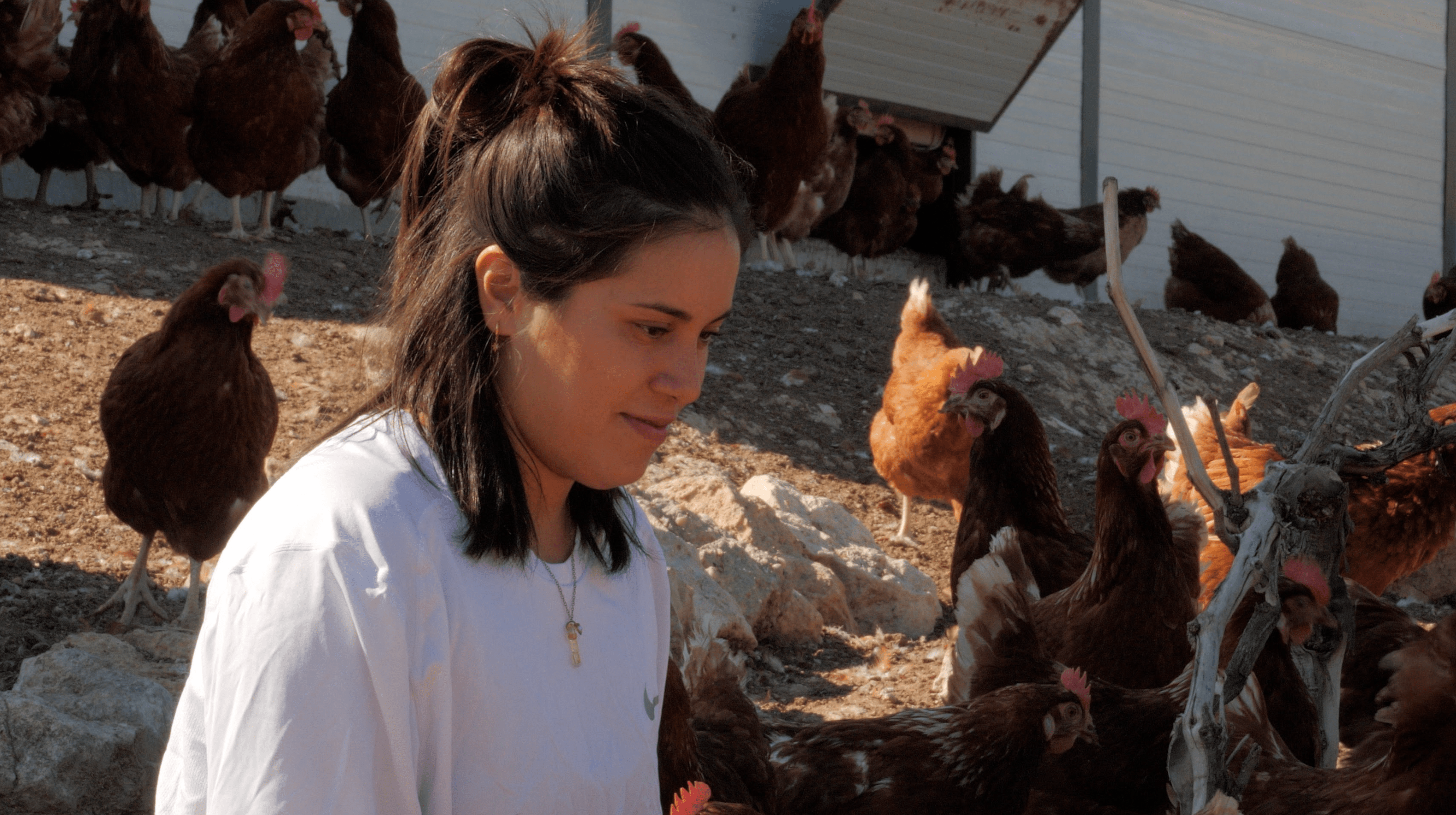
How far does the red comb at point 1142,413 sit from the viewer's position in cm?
353

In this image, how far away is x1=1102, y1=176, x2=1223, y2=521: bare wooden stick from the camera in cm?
134

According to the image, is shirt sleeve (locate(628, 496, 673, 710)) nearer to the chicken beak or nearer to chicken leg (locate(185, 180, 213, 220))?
the chicken beak

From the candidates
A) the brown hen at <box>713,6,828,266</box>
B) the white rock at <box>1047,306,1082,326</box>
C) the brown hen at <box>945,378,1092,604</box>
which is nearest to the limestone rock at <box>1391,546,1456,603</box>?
the white rock at <box>1047,306,1082,326</box>

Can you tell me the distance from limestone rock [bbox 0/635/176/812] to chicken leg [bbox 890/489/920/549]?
356cm

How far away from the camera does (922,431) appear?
4.97 m

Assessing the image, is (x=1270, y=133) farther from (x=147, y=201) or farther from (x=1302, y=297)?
(x=147, y=201)

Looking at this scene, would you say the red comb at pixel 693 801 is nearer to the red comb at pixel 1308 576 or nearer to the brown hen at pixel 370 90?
the red comb at pixel 1308 576

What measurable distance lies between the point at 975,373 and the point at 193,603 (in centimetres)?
301

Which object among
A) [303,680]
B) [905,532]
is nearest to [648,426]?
[303,680]

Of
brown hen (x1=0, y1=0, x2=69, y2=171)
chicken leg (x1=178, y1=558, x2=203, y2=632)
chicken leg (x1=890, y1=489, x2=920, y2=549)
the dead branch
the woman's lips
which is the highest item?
brown hen (x1=0, y1=0, x2=69, y2=171)

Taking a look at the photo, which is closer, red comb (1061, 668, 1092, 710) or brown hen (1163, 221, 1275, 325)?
red comb (1061, 668, 1092, 710)

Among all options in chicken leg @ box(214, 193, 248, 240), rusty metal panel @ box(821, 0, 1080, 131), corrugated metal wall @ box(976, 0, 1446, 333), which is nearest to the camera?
chicken leg @ box(214, 193, 248, 240)

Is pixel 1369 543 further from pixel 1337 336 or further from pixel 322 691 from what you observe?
pixel 1337 336

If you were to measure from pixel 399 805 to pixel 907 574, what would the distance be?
3.90m
